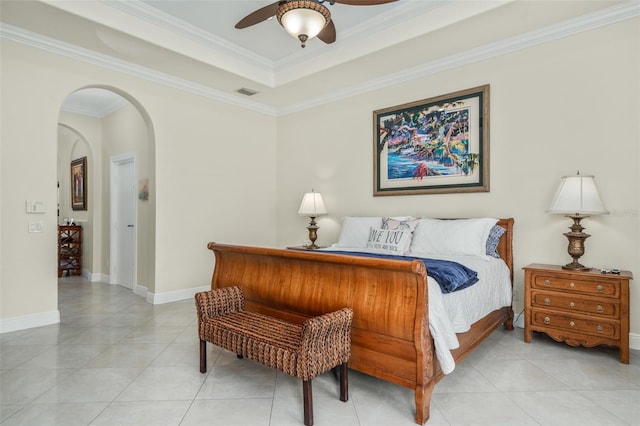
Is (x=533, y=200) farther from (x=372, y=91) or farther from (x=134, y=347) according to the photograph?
(x=134, y=347)

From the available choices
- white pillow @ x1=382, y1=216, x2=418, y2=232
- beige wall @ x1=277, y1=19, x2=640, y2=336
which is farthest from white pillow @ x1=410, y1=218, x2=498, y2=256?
beige wall @ x1=277, y1=19, x2=640, y2=336

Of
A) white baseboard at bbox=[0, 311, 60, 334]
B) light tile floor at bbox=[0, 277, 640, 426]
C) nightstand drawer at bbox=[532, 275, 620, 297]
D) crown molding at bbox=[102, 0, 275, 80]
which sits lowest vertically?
light tile floor at bbox=[0, 277, 640, 426]

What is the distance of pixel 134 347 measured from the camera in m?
2.98

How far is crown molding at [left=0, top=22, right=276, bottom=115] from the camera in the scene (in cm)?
333

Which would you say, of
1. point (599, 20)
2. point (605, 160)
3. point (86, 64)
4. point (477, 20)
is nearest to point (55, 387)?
point (86, 64)

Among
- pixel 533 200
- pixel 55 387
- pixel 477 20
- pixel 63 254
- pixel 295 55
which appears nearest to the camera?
pixel 55 387

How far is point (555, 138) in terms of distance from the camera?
3.29m

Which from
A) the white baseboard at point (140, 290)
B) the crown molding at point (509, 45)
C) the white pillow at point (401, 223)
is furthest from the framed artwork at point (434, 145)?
the white baseboard at point (140, 290)

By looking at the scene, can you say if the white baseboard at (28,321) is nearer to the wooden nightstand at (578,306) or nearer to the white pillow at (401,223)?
the white pillow at (401,223)

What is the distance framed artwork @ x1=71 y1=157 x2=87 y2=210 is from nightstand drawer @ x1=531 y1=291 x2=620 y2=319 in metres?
6.63

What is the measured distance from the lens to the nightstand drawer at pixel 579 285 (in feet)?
8.80

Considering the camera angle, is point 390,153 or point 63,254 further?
point 63,254

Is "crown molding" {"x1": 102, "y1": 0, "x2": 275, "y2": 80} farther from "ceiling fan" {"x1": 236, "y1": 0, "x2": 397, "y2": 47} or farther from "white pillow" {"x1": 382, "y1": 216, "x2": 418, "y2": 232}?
"white pillow" {"x1": 382, "y1": 216, "x2": 418, "y2": 232}

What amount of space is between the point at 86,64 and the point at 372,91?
320cm
